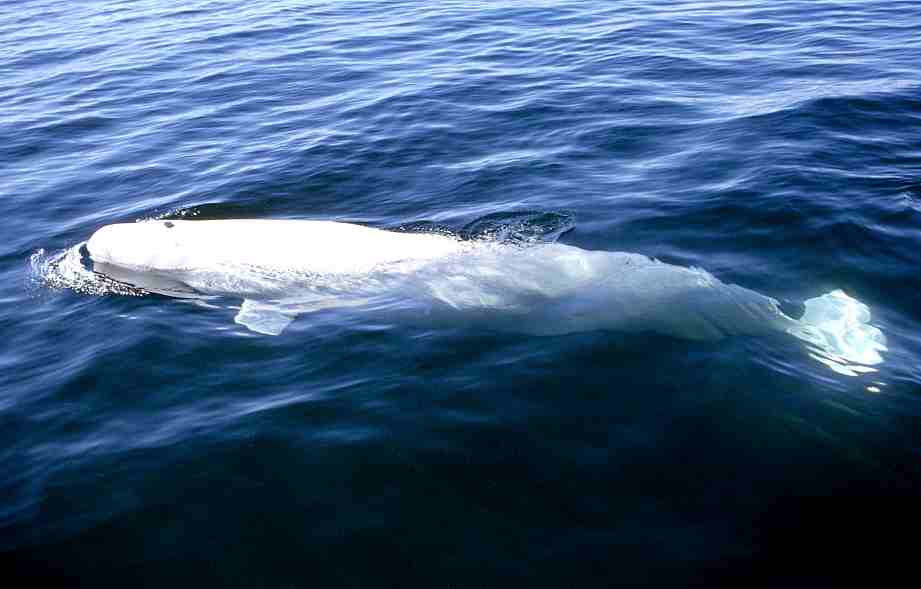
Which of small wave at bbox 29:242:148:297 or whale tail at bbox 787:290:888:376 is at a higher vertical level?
small wave at bbox 29:242:148:297

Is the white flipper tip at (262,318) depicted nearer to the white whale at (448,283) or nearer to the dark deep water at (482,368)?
the white whale at (448,283)

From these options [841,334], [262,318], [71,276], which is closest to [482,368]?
[262,318]

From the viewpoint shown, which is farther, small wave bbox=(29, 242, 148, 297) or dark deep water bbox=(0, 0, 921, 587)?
small wave bbox=(29, 242, 148, 297)

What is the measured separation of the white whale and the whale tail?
0.02 meters

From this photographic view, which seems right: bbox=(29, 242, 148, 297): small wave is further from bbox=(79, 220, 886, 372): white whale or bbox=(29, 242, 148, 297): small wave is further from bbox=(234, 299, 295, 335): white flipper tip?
bbox=(234, 299, 295, 335): white flipper tip

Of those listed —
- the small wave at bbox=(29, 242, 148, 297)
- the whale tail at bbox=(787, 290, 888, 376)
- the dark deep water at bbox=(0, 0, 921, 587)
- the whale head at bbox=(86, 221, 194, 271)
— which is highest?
the whale head at bbox=(86, 221, 194, 271)

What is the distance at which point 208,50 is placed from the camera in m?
27.2

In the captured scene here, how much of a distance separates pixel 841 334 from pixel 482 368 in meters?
3.86

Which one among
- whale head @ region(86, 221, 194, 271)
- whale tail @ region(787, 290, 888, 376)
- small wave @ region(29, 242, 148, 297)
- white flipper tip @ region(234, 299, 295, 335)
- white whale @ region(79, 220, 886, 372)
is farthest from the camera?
whale head @ region(86, 221, 194, 271)

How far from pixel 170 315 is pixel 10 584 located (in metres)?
4.71

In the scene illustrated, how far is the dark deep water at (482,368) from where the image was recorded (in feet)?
23.6

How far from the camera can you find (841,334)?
32.0 ft

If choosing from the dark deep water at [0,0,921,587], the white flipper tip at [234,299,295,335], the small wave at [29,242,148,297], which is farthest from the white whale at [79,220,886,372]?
the dark deep water at [0,0,921,587]

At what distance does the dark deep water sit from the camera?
23.6 ft
